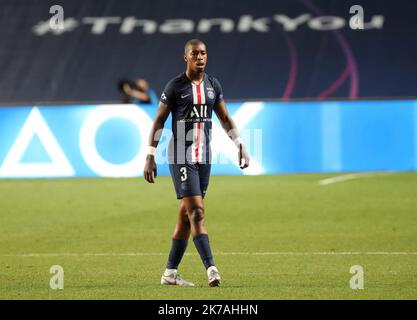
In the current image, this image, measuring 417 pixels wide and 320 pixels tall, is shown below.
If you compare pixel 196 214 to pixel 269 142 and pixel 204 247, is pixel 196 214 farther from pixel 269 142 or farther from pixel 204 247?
pixel 269 142

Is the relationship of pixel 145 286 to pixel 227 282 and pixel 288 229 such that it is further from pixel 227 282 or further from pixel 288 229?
pixel 288 229

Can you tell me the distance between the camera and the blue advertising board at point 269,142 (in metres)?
19.2

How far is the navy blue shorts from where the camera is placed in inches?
348

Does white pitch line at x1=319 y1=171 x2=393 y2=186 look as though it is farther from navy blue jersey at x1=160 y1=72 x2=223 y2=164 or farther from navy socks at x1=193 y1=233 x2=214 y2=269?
navy socks at x1=193 y1=233 x2=214 y2=269

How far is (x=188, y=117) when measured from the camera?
8914mm

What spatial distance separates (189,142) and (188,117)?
8.0 inches

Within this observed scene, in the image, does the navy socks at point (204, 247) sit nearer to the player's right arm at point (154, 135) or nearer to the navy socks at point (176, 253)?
the navy socks at point (176, 253)

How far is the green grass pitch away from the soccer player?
397 mm

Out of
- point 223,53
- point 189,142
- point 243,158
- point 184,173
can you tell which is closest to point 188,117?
point 189,142

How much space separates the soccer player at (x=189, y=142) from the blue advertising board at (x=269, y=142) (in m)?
10.1

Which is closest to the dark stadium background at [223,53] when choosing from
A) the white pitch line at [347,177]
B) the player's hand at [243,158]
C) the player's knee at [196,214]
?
the white pitch line at [347,177]

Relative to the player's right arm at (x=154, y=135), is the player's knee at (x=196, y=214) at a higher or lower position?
lower
